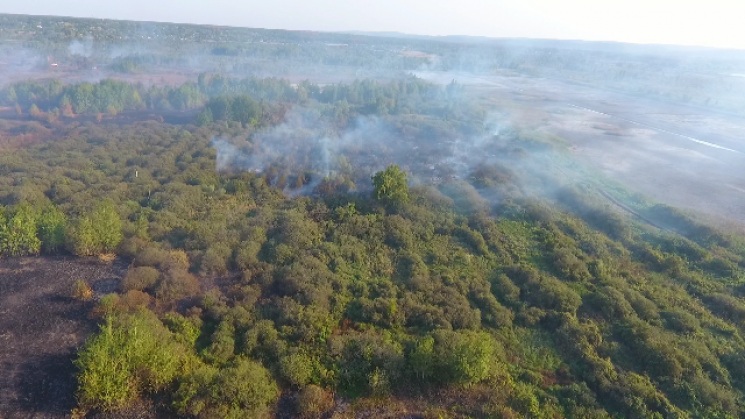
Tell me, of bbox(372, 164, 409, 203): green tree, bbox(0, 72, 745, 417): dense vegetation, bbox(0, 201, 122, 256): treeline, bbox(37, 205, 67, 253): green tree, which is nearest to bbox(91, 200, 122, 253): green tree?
bbox(0, 201, 122, 256): treeline

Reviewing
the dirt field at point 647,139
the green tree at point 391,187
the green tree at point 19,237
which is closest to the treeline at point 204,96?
the dirt field at point 647,139

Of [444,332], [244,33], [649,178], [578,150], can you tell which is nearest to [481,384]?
[444,332]

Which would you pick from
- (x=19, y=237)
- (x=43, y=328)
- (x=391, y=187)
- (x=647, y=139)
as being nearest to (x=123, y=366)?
(x=43, y=328)

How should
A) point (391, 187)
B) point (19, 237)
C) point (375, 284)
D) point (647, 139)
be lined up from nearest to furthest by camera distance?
1. point (375, 284)
2. point (19, 237)
3. point (391, 187)
4. point (647, 139)

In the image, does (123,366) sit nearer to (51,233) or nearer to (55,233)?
(55,233)

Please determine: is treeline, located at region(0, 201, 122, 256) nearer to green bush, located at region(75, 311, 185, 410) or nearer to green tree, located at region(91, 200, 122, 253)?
green tree, located at region(91, 200, 122, 253)

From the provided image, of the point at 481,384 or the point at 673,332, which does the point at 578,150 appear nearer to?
the point at 673,332
